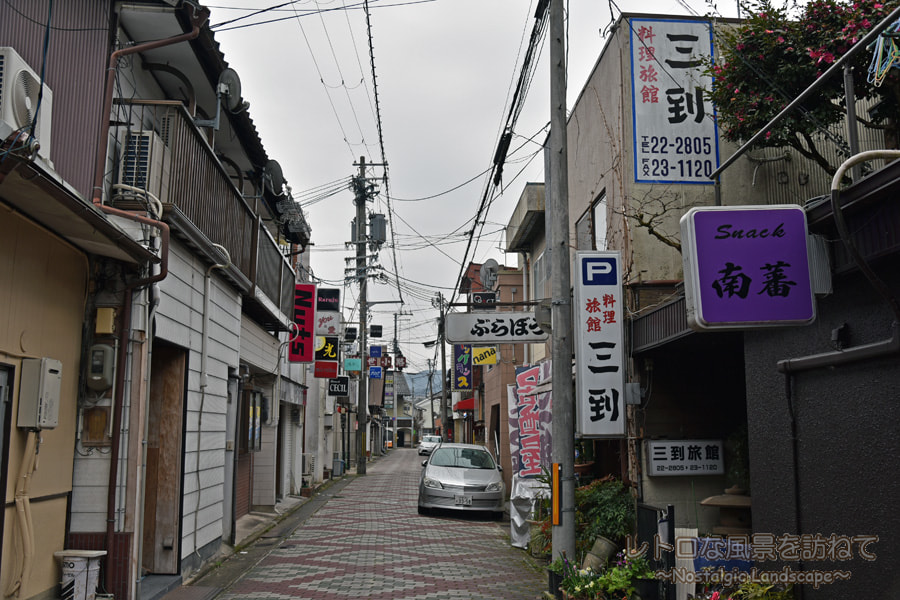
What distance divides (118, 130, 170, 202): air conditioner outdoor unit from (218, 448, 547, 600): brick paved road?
4.80 meters

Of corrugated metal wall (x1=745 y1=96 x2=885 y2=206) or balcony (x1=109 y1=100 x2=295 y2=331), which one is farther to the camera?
corrugated metal wall (x1=745 y1=96 x2=885 y2=206)

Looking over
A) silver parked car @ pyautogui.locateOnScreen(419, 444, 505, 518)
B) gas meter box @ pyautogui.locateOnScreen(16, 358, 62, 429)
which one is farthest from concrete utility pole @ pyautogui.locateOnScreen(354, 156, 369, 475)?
gas meter box @ pyautogui.locateOnScreen(16, 358, 62, 429)

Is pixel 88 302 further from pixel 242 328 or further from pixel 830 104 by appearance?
pixel 830 104

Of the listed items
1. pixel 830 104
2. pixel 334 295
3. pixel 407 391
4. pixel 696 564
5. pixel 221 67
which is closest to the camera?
pixel 696 564

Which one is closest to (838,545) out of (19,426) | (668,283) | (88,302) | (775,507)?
(775,507)

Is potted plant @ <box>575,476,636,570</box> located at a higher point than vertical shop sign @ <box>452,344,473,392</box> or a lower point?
lower

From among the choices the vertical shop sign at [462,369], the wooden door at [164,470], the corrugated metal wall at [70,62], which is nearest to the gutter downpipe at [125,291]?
the corrugated metal wall at [70,62]

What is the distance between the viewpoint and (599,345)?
382 inches

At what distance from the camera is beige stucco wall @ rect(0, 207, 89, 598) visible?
20.5ft

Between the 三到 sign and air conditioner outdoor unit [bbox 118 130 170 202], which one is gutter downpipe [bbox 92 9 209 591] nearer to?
air conditioner outdoor unit [bbox 118 130 170 202]

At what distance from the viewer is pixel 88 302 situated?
25.2 feet

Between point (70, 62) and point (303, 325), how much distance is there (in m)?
11.3

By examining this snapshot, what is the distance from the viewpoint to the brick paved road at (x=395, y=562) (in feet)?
30.1

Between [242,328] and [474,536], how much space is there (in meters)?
5.97
